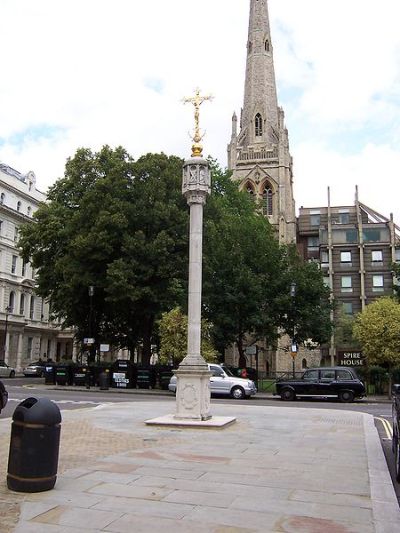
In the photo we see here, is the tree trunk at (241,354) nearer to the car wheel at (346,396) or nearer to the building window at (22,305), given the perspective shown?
the car wheel at (346,396)

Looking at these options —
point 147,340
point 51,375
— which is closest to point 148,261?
point 147,340

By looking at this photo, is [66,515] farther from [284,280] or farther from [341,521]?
[284,280]

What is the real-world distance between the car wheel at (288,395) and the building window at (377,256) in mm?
43527

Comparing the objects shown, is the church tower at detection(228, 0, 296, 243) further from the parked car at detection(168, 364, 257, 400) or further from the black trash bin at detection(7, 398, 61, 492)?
the black trash bin at detection(7, 398, 61, 492)

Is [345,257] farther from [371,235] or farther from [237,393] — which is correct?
[237,393]

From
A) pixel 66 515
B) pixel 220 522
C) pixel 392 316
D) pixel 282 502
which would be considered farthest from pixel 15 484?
pixel 392 316

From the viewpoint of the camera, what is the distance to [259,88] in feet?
273

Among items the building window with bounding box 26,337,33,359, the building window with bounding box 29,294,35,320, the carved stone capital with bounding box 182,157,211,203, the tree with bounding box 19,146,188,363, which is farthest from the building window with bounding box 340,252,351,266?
the carved stone capital with bounding box 182,157,211,203

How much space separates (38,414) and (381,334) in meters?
26.1

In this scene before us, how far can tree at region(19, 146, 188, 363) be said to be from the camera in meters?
32.8

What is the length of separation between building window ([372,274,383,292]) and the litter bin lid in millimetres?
63747

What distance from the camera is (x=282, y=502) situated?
21.4 ft

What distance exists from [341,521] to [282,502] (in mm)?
852

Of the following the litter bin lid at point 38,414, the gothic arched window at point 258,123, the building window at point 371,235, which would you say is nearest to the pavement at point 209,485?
the litter bin lid at point 38,414
